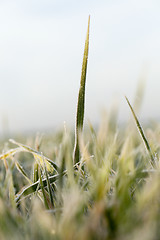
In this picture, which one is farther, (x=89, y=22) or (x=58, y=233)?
(x=89, y=22)

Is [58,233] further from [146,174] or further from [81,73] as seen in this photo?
[81,73]

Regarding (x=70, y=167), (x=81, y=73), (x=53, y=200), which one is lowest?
(x=53, y=200)

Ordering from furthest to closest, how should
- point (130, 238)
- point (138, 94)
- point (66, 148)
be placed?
1. point (138, 94)
2. point (66, 148)
3. point (130, 238)

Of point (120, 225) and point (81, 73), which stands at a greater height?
point (81, 73)

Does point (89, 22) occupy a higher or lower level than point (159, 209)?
higher

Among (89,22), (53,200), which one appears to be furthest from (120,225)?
(89,22)

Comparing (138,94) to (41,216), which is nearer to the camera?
(41,216)

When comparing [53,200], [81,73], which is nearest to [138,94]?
[81,73]

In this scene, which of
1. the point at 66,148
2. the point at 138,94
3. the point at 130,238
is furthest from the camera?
the point at 138,94

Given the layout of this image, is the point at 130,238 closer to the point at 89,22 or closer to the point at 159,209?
the point at 159,209
